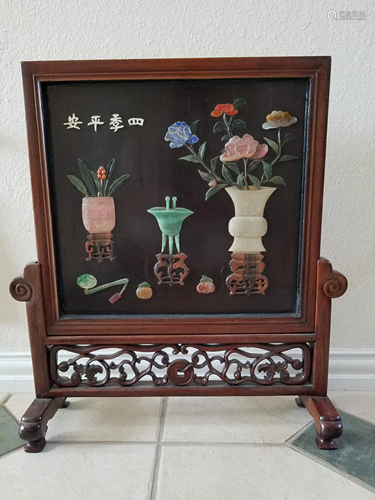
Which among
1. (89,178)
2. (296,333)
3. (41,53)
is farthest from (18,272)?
(296,333)

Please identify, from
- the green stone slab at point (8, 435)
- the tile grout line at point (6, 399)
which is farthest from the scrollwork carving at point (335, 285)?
the tile grout line at point (6, 399)

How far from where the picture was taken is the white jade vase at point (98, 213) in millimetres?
684

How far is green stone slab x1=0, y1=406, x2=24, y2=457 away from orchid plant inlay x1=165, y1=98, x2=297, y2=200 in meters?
0.61

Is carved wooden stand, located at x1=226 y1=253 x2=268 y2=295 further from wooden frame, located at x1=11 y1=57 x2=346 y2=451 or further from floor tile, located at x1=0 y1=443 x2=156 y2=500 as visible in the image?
floor tile, located at x1=0 y1=443 x2=156 y2=500

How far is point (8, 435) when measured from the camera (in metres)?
0.76

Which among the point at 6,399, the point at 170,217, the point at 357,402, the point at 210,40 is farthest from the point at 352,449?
the point at 210,40

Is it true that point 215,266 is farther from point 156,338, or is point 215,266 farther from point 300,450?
point 300,450

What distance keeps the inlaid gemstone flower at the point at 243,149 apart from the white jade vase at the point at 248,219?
0.18 feet

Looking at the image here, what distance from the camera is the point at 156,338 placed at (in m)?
0.72

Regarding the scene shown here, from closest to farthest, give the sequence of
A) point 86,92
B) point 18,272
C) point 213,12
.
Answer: point 86,92
point 213,12
point 18,272

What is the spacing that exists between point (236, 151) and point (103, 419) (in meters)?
0.62

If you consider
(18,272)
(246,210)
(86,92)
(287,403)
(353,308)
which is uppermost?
(86,92)

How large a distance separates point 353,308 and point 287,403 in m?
0.28

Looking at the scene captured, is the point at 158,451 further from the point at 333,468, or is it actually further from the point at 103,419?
the point at 333,468
